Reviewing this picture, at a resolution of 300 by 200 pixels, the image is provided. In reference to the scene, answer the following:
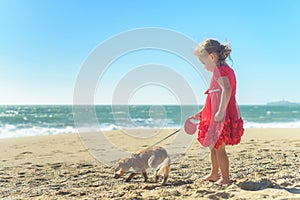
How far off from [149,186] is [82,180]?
1236 mm

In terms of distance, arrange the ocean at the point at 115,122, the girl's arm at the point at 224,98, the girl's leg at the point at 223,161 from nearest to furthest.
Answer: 1. the girl's arm at the point at 224,98
2. the girl's leg at the point at 223,161
3. the ocean at the point at 115,122

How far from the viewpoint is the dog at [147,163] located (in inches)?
161

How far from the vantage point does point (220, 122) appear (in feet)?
11.5

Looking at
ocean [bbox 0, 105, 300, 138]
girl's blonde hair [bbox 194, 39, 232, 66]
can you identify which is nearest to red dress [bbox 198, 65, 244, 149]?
girl's blonde hair [bbox 194, 39, 232, 66]

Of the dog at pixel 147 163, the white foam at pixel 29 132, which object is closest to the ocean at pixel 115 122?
the white foam at pixel 29 132

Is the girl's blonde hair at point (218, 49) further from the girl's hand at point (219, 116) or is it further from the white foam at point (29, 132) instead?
the white foam at point (29, 132)

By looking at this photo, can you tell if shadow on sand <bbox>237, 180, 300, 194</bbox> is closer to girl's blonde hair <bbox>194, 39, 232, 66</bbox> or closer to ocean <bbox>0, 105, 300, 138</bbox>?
girl's blonde hair <bbox>194, 39, 232, 66</bbox>

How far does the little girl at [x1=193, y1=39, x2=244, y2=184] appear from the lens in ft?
11.5

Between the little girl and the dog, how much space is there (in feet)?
2.24

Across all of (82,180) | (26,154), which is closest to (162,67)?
(82,180)

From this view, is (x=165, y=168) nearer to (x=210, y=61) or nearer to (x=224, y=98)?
(x=224, y=98)

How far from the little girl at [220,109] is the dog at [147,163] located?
0.68m

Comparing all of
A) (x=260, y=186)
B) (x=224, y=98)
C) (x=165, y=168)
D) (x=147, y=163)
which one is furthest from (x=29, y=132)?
(x=260, y=186)

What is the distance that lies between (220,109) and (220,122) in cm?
16
